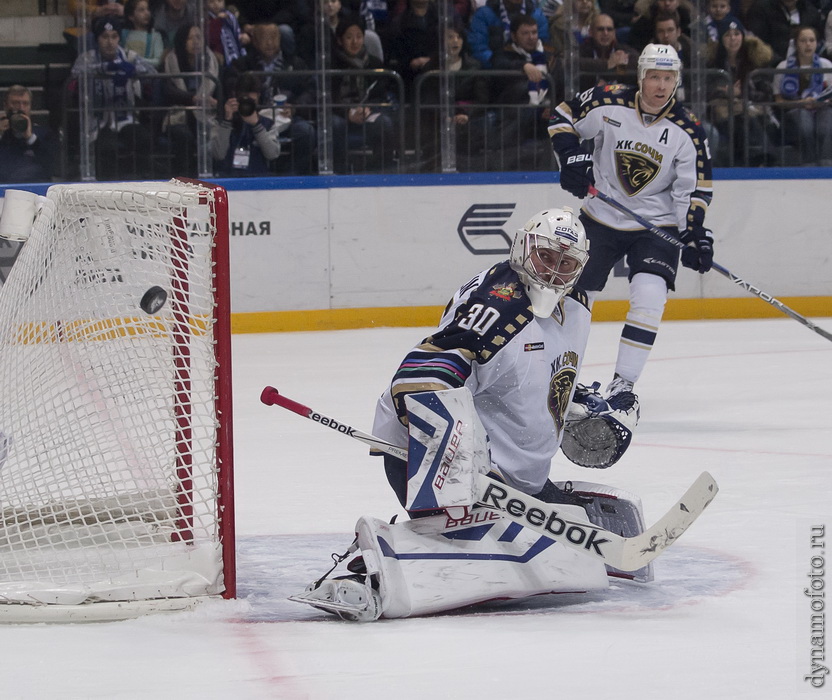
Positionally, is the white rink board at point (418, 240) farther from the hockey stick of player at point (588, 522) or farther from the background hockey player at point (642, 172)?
the hockey stick of player at point (588, 522)

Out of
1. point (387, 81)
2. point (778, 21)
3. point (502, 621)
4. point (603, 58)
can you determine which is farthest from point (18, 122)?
point (502, 621)

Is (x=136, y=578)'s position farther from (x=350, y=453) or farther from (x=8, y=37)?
(x=8, y=37)

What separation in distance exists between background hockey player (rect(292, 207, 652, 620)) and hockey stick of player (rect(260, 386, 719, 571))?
4 cm

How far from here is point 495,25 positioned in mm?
7875

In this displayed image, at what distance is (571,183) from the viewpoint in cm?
537

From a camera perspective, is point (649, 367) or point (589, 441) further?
point (649, 367)

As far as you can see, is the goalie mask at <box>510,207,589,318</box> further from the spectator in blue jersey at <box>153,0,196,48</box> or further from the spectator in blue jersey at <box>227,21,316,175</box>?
the spectator in blue jersey at <box>153,0,196,48</box>

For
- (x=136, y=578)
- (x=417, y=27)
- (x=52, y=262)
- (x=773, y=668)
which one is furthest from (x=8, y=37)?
(x=773, y=668)

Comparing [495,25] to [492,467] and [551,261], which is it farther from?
[492,467]

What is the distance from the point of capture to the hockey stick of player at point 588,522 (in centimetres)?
286

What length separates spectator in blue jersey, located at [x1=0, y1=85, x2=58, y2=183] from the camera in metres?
7.14

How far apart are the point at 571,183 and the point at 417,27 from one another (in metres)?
2.75

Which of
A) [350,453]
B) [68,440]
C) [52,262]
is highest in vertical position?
[52,262]

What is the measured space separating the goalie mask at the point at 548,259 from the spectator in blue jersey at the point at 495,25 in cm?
495
